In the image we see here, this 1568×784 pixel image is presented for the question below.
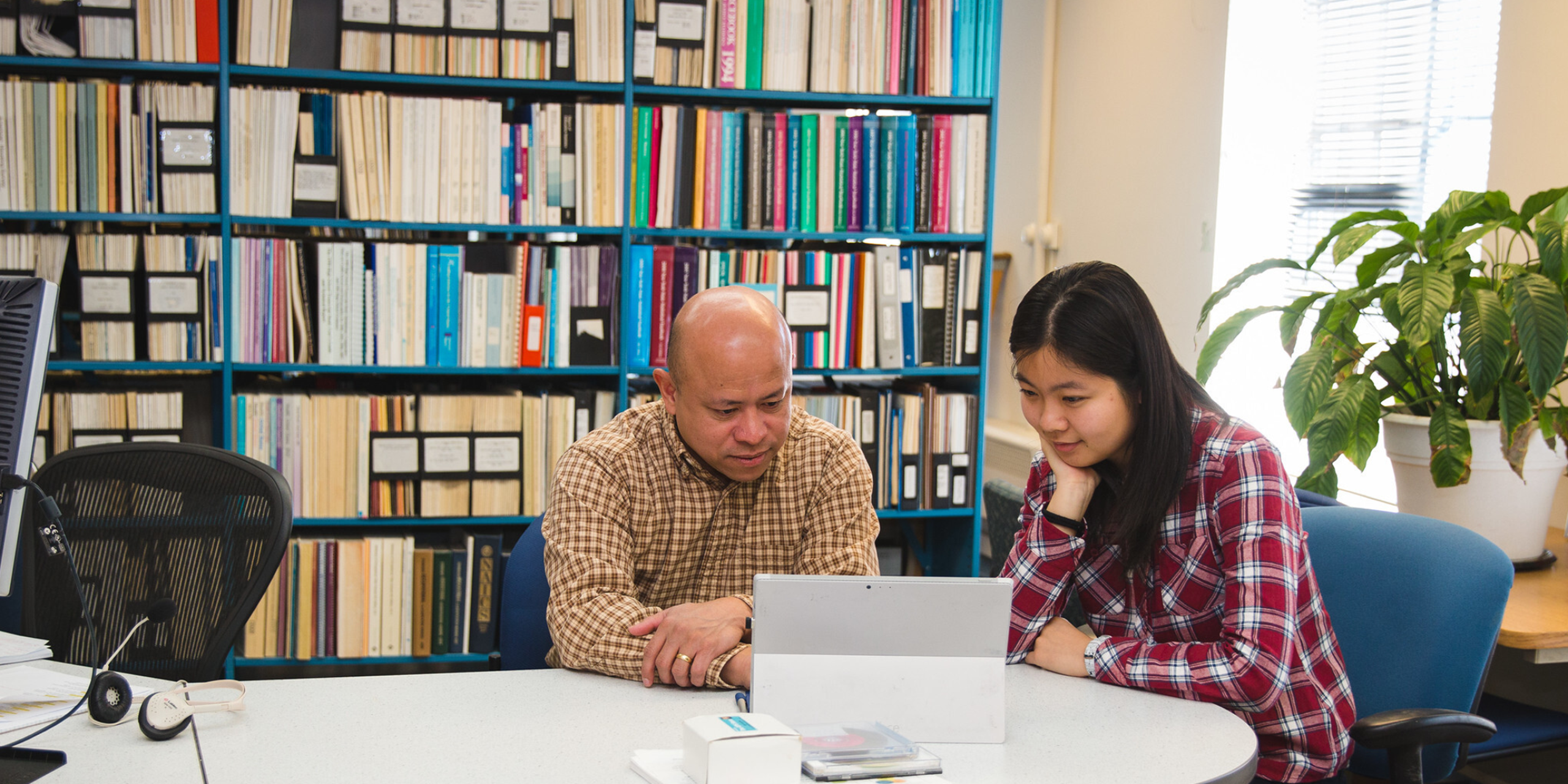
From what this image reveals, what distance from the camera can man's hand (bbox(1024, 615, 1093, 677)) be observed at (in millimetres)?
1487

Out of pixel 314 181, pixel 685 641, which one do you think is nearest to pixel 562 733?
pixel 685 641

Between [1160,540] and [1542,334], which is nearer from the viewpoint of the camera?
[1160,540]

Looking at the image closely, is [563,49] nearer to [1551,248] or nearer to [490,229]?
[490,229]

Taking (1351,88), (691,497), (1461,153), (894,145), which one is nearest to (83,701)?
(691,497)

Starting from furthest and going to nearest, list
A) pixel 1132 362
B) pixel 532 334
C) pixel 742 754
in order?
pixel 532 334 → pixel 1132 362 → pixel 742 754

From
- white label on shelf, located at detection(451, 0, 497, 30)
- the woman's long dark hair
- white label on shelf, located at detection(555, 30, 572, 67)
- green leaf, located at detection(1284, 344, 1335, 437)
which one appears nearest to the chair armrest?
the woman's long dark hair

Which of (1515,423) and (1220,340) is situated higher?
(1220,340)

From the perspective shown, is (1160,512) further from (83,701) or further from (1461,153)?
(1461,153)

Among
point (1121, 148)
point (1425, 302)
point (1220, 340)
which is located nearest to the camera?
point (1425, 302)

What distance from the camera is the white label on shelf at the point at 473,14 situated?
9.46ft

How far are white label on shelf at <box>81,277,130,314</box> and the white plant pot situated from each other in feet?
9.74

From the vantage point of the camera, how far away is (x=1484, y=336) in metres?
2.01

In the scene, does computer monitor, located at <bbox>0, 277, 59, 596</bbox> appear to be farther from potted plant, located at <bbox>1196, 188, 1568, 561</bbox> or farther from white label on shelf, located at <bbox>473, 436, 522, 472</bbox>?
potted plant, located at <bbox>1196, 188, 1568, 561</bbox>

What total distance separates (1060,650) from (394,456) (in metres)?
2.04
